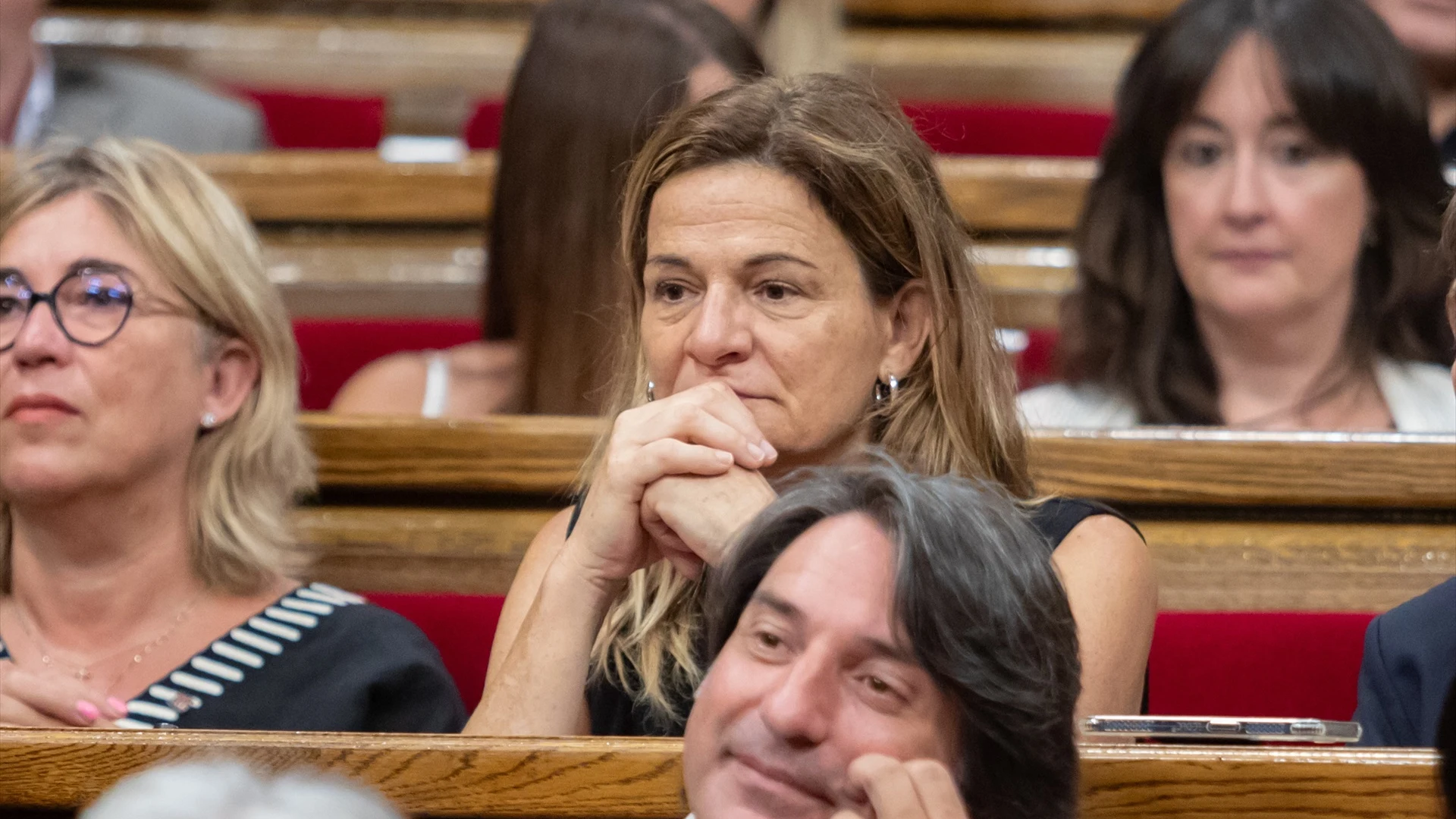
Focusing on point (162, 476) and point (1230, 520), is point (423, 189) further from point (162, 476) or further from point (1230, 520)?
point (1230, 520)

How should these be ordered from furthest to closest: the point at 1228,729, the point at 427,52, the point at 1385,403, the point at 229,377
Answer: the point at 427,52 → the point at 1385,403 → the point at 229,377 → the point at 1228,729

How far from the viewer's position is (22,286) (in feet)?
2.81

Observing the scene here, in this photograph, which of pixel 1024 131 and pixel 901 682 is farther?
pixel 1024 131

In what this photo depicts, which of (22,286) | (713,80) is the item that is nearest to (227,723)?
(22,286)

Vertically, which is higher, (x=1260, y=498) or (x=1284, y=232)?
(x=1284, y=232)

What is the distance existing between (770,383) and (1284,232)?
44cm

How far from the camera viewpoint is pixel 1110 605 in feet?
2.24

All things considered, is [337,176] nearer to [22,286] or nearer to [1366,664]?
[22,286]

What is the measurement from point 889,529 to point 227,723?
1.33 ft

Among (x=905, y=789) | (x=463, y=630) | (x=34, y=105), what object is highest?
(x=34, y=105)

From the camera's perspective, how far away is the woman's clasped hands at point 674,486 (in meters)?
0.65

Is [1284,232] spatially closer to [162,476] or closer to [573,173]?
[573,173]

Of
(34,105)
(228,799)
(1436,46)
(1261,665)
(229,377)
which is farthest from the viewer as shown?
(34,105)

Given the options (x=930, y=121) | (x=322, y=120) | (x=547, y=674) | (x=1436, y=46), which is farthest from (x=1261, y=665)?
(x=322, y=120)
